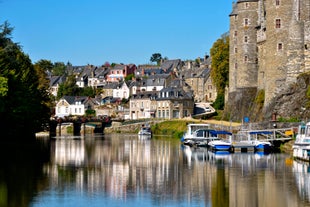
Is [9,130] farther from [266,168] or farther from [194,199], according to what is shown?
[194,199]

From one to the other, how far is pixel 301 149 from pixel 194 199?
15.7m

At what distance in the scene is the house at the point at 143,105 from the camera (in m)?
101

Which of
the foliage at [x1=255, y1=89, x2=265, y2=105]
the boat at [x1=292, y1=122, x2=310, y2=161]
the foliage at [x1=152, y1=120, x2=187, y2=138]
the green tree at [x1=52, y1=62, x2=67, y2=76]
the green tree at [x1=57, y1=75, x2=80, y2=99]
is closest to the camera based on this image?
the boat at [x1=292, y1=122, x2=310, y2=161]

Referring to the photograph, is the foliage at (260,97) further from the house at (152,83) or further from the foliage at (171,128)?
the house at (152,83)

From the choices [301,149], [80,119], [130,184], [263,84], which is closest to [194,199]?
[130,184]

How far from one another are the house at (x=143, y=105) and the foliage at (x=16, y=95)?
105ft

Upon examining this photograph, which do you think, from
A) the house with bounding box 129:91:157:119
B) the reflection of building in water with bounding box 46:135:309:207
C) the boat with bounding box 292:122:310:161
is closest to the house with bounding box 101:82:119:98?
the house with bounding box 129:91:157:119

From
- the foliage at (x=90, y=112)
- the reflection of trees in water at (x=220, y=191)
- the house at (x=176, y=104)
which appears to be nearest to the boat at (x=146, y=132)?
the house at (x=176, y=104)

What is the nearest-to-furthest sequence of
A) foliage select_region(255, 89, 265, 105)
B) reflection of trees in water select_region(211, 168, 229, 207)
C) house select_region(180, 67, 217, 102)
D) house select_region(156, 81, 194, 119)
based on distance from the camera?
reflection of trees in water select_region(211, 168, 229, 207) < foliage select_region(255, 89, 265, 105) < house select_region(156, 81, 194, 119) < house select_region(180, 67, 217, 102)

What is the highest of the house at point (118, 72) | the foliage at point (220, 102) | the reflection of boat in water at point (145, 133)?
the house at point (118, 72)

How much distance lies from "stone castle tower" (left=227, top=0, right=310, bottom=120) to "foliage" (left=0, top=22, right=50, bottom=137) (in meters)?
19.5

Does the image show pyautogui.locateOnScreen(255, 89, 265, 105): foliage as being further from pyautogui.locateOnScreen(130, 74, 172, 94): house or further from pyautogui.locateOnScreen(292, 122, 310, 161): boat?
pyautogui.locateOnScreen(130, 74, 172, 94): house

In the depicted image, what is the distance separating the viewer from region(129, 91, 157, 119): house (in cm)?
10056

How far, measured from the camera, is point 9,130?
58406mm
